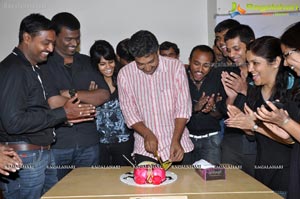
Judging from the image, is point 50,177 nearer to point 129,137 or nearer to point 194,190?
point 129,137

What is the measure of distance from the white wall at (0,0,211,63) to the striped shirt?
2.11 metres

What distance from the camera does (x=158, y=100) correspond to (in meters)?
2.77

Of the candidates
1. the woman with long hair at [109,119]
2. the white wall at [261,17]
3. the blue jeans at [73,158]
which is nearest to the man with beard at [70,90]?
the blue jeans at [73,158]

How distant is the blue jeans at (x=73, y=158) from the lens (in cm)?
273

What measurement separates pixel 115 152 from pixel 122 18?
231cm

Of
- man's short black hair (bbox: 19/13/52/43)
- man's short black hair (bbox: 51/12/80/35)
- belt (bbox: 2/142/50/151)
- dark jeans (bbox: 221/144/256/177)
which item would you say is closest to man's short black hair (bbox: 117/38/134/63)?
man's short black hair (bbox: 51/12/80/35)

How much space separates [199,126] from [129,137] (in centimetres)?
61

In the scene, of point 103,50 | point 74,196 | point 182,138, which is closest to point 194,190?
point 74,196

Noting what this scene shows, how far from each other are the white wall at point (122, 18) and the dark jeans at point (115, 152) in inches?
81.5

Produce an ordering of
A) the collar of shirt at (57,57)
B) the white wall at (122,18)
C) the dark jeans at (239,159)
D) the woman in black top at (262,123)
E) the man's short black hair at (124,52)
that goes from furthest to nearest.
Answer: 1. the white wall at (122,18)
2. the man's short black hair at (124,52)
3. the collar of shirt at (57,57)
4. the dark jeans at (239,159)
5. the woman in black top at (262,123)

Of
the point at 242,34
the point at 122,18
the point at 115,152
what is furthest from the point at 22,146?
the point at 122,18

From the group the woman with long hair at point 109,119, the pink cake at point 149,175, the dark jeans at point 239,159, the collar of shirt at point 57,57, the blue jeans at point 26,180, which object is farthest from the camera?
the woman with long hair at point 109,119

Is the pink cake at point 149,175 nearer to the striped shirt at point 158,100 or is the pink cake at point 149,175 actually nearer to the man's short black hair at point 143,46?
the striped shirt at point 158,100

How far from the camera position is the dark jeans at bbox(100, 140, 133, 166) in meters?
3.06
